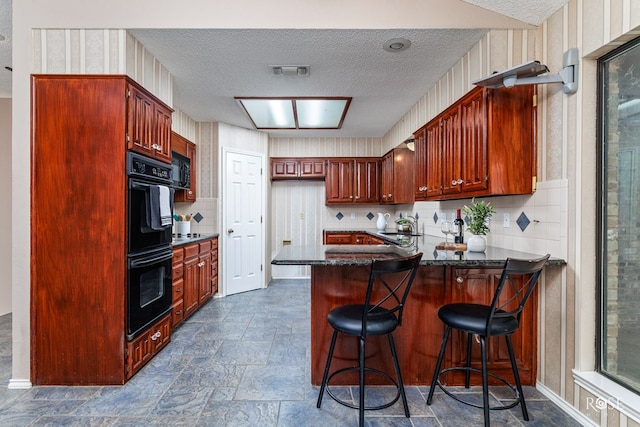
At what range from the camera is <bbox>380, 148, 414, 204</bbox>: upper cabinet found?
14.2 ft

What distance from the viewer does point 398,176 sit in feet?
15.2

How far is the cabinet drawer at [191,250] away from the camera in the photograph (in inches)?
137

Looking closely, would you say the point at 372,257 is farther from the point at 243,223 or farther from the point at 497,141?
the point at 243,223

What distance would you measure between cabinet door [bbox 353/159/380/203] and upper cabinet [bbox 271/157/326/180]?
620mm

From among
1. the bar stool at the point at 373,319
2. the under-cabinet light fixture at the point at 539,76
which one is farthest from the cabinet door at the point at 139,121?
the under-cabinet light fixture at the point at 539,76

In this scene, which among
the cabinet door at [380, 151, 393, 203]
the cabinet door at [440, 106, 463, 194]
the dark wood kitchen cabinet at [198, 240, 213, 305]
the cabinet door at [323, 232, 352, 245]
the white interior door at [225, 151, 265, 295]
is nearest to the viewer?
the cabinet door at [440, 106, 463, 194]

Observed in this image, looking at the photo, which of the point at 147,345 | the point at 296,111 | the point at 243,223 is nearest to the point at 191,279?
the point at 147,345

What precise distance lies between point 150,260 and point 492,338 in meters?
2.60

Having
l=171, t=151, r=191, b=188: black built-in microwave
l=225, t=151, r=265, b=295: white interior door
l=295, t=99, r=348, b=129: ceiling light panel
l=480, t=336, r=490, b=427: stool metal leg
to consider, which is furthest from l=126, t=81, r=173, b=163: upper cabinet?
l=480, t=336, r=490, b=427: stool metal leg

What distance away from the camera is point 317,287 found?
2.18 meters

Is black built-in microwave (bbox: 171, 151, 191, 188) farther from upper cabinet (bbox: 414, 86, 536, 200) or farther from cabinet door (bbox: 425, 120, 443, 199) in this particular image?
upper cabinet (bbox: 414, 86, 536, 200)

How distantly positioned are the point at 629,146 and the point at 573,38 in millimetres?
749

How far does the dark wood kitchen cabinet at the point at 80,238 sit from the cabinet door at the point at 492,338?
7.70 ft

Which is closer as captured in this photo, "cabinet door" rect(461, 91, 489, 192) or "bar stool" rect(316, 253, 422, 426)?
"bar stool" rect(316, 253, 422, 426)
